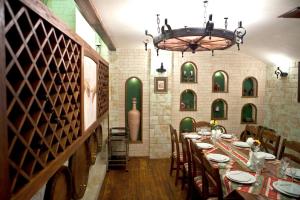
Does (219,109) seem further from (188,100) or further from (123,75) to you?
(123,75)

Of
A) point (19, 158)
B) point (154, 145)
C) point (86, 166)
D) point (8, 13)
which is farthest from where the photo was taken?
point (154, 145)

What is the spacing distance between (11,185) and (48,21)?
703 mm

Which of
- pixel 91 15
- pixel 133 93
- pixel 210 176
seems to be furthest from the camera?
pixel 133 93

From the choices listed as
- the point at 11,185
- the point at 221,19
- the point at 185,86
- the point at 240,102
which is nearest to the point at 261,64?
the point at 240,102

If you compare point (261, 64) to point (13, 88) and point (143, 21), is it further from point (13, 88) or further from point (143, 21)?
point (13, 88)

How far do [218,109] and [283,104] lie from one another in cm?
124

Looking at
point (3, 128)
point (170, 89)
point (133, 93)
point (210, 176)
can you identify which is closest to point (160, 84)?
point (170, 89)

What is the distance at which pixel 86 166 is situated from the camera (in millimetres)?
1977

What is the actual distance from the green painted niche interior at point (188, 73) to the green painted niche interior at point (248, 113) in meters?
1.38

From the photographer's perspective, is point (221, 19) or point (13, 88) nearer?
point (13, 88)

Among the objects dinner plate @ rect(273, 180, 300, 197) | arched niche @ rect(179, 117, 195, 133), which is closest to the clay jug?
arched niche @ rect(179, 117, 195, 133)

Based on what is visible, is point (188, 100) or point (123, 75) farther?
point (188, 100)

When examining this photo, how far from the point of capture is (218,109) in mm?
4969

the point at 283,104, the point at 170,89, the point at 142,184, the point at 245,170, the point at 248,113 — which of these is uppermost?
the point at 170,89
